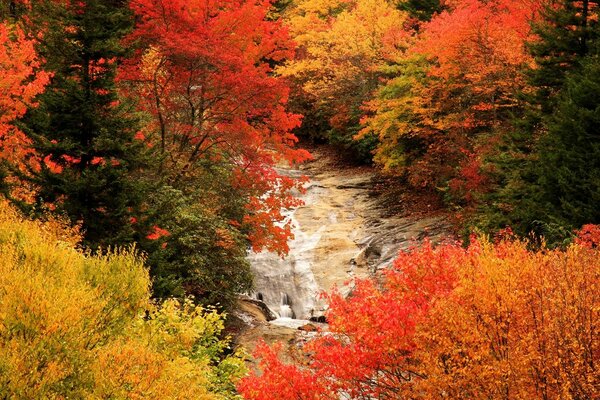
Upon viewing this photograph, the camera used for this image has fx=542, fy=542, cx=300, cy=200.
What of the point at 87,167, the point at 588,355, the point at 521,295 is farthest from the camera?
the point at 87,167

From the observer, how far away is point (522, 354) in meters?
10.6

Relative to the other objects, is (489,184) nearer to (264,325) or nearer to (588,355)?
(264,325)

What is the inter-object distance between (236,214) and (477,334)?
15318mm

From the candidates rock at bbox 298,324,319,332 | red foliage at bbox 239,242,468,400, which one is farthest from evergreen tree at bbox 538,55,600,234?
rock at bbox 298,324,319,332

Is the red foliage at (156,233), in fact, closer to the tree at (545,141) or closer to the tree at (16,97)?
the tree at (16,97)

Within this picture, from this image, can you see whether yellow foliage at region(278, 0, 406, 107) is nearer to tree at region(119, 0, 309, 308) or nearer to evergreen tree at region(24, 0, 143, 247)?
tree at region(119, 0, 309, 308)

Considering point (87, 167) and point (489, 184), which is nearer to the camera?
point (87, 167)

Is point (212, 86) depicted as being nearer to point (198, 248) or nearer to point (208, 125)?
point (208, 125)

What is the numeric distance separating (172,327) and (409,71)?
26922 millimetres

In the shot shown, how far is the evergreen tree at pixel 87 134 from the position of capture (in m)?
16.2

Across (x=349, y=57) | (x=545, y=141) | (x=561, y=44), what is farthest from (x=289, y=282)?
(x=349, y=57)

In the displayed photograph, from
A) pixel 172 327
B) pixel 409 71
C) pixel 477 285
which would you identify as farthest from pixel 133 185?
pixel 409 71

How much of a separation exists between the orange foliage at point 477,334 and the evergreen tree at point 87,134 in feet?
22.0

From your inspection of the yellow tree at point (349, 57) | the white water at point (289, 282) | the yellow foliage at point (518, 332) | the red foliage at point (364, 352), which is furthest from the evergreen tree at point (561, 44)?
the yellow tree at point (349, 57)
